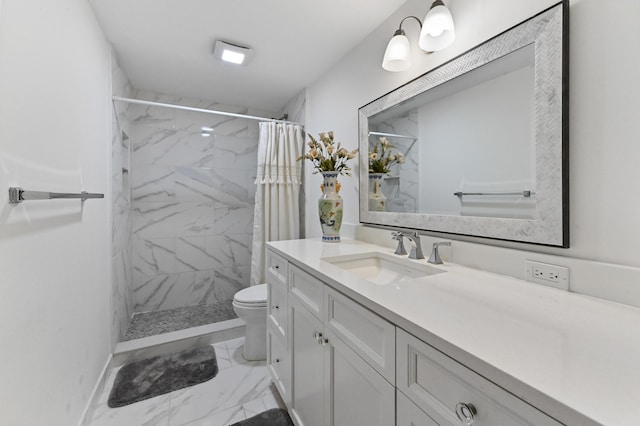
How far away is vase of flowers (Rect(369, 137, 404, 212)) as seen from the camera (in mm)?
1608

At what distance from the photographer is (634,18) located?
0.74 meters

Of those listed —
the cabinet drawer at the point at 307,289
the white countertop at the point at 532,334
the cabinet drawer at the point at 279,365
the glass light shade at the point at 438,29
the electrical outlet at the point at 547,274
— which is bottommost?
the cabinet drawer at the point at 279,365

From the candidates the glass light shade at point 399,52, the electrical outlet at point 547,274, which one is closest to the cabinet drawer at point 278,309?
the electrical outlet at point 547,274

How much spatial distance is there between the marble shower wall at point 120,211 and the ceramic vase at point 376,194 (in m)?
1.80

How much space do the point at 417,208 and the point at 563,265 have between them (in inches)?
25.3

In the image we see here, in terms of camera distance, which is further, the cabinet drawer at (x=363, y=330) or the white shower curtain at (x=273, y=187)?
the white shower curtain at (x=273, y=187)

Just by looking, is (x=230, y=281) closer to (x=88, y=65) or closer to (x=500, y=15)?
(x=88, y=65)

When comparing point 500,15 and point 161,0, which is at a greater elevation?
point 161,0

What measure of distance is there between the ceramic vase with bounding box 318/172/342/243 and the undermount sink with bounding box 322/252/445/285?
0.37m

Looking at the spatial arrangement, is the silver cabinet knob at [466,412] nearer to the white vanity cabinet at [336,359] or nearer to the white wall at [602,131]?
the white vanity cabinet at [336,359]

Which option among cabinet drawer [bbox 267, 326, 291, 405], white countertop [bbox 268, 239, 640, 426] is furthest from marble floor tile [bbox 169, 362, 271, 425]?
white countertop [bbox 268, 239, 640, 426]

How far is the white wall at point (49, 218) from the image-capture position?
2.68 feet

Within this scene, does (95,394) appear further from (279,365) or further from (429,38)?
(429,38)

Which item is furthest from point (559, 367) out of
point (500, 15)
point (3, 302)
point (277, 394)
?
point (277, 394)
